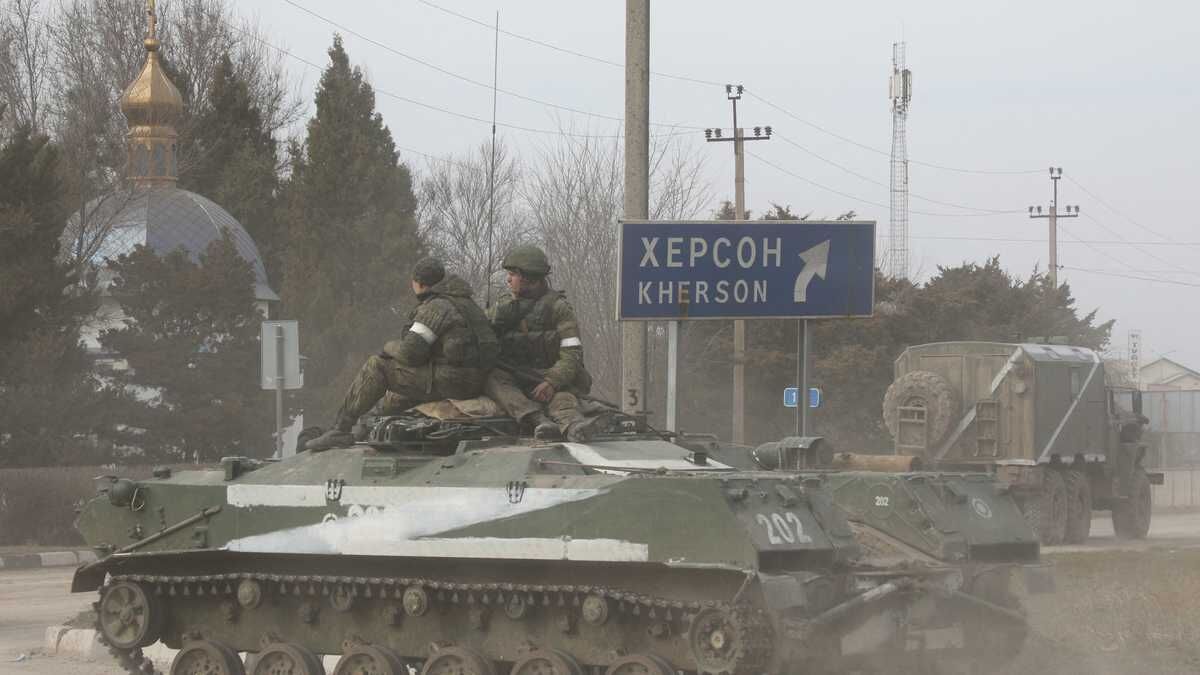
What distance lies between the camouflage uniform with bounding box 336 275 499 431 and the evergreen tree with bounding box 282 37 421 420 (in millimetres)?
27956

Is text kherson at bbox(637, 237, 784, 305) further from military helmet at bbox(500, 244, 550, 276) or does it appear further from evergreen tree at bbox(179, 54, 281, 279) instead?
evergreen tree at bbox(179, 54, 281, 279)

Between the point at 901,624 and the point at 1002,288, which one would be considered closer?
the point at 901,624

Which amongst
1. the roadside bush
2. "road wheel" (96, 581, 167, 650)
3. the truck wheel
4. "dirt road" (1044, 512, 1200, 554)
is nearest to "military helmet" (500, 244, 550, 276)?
"road wheel" (96, 581, 167, 650)

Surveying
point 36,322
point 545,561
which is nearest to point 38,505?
point 36,322

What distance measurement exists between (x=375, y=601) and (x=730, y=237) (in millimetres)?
4846

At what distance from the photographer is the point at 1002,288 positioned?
Answer: 4309cm

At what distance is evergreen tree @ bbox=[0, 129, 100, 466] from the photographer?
28.5 metres

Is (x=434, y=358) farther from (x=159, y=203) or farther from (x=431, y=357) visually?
(x=159, y=203)

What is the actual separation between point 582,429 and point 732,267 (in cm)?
386

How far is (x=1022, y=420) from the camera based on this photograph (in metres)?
25.8

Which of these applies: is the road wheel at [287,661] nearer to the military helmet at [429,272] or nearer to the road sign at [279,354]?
the military helmet at [429,272]

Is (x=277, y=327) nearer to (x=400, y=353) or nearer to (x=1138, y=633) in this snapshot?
(x=400, y=353)

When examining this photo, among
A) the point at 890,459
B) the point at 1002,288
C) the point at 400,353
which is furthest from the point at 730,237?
the point at 1002,288

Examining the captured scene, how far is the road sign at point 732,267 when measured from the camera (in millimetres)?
14594
